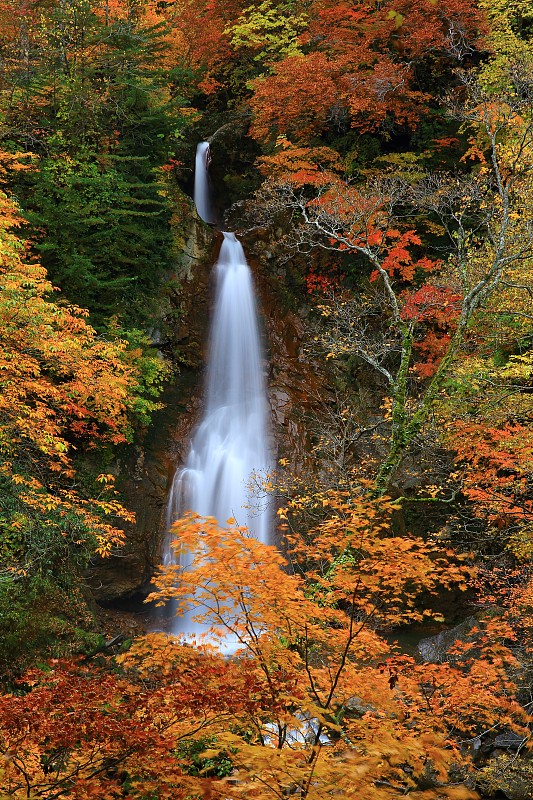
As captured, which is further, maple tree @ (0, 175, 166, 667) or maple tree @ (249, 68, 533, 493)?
maple tree @ (249, 68, 533, 493)

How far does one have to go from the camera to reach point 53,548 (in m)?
9.85

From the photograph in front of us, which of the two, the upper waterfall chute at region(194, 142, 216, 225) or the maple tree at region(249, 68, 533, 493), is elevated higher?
the upper waterfall chute at region(194, 142, 216, 225)

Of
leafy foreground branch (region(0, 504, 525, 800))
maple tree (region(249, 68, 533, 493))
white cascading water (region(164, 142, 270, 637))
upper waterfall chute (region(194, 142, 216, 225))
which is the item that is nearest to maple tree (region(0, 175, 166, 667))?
white cascading water (region(164, 142, 270, 637))

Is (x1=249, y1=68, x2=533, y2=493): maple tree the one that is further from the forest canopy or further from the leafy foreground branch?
the leafy foreground branch

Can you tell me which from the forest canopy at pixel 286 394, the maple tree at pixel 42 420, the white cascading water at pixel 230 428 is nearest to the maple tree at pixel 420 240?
the forest canopy at pixel 286 394

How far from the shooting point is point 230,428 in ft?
48.0

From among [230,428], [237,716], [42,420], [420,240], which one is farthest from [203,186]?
[237,716]

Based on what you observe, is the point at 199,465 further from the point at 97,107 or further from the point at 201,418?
the point at 97,107

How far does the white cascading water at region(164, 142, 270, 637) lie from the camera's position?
13.3 m

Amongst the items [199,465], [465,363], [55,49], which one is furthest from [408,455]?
[55,49]

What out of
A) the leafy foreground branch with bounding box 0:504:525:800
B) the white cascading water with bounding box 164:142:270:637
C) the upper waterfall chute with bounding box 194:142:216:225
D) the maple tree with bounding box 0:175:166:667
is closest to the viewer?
the leafy foreground branch with bounding box 0:504:525:800

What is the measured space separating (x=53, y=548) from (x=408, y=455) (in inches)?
315

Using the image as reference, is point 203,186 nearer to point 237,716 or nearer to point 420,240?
point 420,240

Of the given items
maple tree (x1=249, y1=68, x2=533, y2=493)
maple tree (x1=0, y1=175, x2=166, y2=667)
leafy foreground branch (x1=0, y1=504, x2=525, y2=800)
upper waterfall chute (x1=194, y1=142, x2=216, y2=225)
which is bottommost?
leafy foreground branch (x1=0, y1=504, x2=525, y2=800)
